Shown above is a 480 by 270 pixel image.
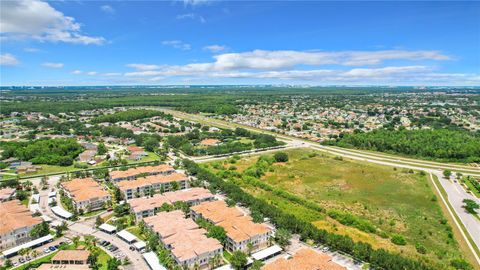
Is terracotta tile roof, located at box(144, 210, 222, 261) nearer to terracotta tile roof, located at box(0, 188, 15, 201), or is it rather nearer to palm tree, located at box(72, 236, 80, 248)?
palm tree, located at box(72, 236, 80, 248)

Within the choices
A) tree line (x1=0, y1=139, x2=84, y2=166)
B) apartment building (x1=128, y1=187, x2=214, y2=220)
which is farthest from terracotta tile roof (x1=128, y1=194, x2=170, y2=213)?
tree line (x1=0, y1=139, x2=84, y2=166)

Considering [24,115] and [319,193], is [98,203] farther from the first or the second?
[24,115]

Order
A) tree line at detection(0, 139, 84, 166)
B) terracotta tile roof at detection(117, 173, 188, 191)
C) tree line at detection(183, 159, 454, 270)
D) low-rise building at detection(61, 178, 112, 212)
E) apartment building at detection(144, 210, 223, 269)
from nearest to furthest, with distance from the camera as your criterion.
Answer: tree line at detection(183, 159, 454, 270) < apartment building at detection(144, 210, 223, 269) < low-rise building at detection(61, 178, 112, 212) < terracotta tile roof at detection(117, 173, 188, 191) < tree line at detection(0, 139, 84, 166)

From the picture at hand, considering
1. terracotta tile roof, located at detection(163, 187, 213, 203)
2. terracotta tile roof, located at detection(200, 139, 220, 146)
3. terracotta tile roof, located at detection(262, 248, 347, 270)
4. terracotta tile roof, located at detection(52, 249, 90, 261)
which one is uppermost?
terracotta tile roof, located at detection(262, 248, 347, 270)

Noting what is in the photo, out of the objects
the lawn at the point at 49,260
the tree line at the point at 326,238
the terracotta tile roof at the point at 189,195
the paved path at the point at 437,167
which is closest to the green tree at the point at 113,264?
the lawn at the point at 49,260

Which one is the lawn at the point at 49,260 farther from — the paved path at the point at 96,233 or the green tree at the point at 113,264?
the green tree at the point at 113,264

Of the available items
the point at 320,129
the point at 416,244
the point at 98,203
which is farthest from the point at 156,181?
the point at 320,129

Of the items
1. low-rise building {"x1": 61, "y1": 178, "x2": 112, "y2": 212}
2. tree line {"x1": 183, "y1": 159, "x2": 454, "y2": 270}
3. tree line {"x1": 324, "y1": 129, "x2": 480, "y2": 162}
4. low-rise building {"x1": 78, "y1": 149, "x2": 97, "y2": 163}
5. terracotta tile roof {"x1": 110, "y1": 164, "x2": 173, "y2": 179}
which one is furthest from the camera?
tree line {"x1": 324, "y1": 129, "x2": 480, "y2": 162}
